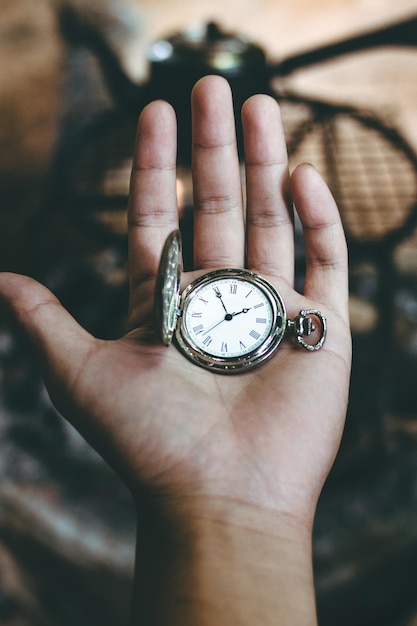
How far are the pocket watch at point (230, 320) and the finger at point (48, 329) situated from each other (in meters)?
0.18

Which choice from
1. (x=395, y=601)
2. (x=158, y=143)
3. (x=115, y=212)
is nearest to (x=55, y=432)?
(x=115, y=212)

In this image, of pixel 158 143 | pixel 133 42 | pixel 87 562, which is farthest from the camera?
pixel 133 42

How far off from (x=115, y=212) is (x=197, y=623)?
1339mm

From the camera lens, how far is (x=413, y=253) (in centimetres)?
231

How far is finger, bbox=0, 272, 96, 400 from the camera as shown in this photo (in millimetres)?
990

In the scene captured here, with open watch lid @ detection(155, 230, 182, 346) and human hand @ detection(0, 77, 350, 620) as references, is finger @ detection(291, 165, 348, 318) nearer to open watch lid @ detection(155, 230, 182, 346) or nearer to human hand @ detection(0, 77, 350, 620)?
human hand @ detection(0, 77, 350, 620)

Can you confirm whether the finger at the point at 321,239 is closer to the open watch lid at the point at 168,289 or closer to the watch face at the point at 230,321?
the watch face at the point at 230,321

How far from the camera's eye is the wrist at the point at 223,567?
2.67ft

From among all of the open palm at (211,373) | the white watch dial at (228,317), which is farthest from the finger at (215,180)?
the white watch dial at (228,317)

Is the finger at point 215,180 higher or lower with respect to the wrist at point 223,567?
higher

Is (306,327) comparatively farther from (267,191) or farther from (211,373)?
(267,191)

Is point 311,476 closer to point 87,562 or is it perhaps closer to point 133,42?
point 87,562

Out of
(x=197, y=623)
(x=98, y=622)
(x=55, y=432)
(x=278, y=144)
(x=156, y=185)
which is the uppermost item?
(x=278, y=144)

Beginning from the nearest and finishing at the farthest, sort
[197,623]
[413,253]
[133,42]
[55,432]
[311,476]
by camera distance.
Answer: [197,623], [311,476], [55,432], [413,253], [133,42]
